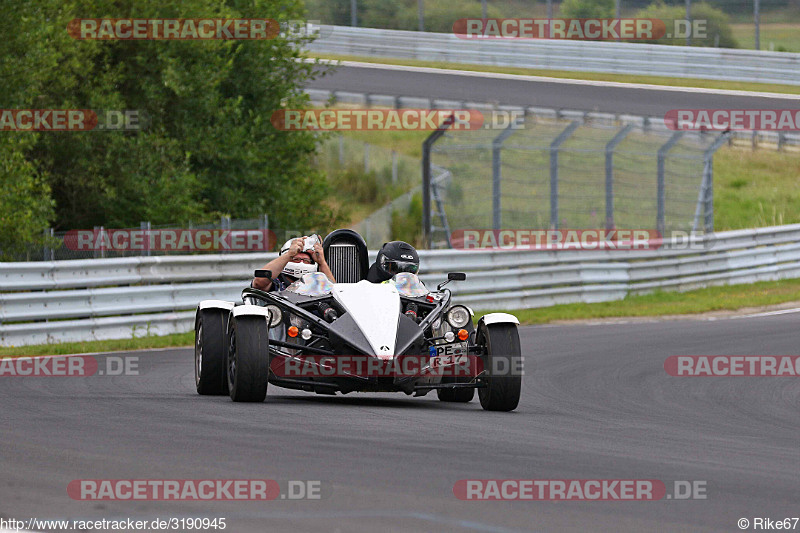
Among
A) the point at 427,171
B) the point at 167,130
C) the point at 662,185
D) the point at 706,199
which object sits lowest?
the point at 706,199

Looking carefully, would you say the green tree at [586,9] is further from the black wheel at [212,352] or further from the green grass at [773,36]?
the black wheel at [212,352]

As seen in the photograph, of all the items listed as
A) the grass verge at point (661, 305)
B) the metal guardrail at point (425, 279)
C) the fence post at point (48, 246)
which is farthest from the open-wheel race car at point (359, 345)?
the fence post at point (48, 246)

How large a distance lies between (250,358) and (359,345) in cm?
78

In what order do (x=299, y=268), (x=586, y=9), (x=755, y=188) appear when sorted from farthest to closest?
1. (x=586, y=9)
2. (x=755, y=188)
3. (x=299, y=268)

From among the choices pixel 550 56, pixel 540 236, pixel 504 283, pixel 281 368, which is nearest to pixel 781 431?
pixel 281 368

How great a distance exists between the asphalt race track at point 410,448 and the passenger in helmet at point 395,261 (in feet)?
3.41

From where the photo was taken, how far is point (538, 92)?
3859 centimetres

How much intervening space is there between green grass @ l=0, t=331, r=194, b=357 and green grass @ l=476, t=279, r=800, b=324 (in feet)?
18.7

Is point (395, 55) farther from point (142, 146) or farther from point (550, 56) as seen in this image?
Answer: point (142, 146)

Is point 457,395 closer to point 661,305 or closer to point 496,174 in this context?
point 661,305

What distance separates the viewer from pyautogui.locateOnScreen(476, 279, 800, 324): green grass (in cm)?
2017

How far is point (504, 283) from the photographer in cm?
2048

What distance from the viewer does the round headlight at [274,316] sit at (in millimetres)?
9680

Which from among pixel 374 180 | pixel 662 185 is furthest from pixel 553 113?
pixel 662 185
